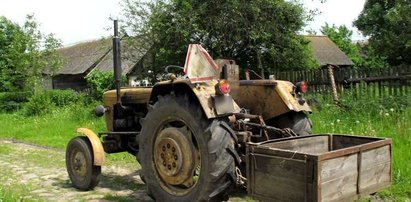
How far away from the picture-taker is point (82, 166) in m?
6.82

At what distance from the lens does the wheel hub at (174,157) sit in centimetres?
488

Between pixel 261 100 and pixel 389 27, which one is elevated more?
pixel 389 27

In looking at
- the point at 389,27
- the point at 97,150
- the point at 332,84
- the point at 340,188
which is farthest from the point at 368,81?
the point at 389,27

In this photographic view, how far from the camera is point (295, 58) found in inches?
638

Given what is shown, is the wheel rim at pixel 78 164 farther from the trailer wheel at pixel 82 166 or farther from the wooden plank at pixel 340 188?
the wooden plank at pixel 340 188

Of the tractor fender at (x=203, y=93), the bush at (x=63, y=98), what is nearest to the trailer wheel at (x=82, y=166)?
the tractor fender at (x=203, y=93)

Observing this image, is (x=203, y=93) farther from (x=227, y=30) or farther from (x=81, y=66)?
(x=81, y=66)

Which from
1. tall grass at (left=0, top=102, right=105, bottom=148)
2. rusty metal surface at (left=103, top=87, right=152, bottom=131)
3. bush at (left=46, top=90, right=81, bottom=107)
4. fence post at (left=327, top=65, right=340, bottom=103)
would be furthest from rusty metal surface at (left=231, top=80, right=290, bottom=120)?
bush at (left=46, top=90, right=81, bottom=107)

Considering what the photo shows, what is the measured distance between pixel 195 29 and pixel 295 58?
389 cm

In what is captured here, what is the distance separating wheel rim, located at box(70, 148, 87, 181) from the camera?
6.77m

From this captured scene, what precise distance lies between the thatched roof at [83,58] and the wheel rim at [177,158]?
1129 inches

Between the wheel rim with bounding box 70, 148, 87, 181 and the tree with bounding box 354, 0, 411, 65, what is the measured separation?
2524 cm

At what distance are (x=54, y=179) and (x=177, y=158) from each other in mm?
3451

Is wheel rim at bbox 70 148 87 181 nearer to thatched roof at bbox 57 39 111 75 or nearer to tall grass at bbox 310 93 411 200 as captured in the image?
tall grass at bbox 310 93 411 200
